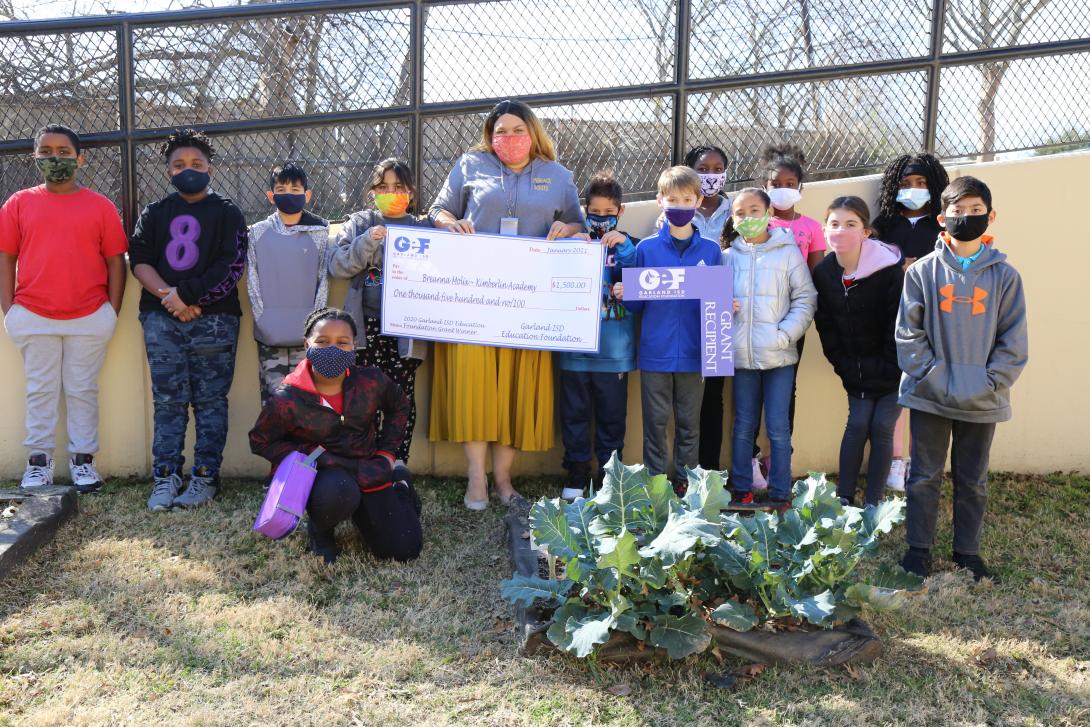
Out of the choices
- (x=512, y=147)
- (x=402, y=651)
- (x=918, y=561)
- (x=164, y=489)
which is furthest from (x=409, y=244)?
(x=918, y=561)

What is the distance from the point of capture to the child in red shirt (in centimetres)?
576

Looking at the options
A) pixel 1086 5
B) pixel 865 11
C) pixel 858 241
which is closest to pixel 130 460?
pixel 858 241

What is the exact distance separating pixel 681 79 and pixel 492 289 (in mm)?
2094

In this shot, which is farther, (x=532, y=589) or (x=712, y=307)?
(x=712, y=307)

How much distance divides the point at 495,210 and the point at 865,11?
3.09 meters

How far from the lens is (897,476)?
19.6 ft

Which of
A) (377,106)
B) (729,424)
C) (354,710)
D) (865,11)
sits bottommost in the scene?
(354,710)

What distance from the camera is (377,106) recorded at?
6.50 meters

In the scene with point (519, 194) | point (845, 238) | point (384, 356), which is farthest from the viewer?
point (384, 356)

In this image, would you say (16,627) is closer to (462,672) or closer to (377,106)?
(462,672)

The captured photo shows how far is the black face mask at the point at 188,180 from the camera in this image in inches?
226

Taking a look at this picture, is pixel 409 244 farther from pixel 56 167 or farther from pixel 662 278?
pixel 56 167

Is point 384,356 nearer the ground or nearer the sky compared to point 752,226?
nearer the ground

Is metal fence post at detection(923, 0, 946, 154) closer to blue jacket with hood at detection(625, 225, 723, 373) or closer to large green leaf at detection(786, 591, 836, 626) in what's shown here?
blue jacket with hood at detection(625, 225, 723, 373)
